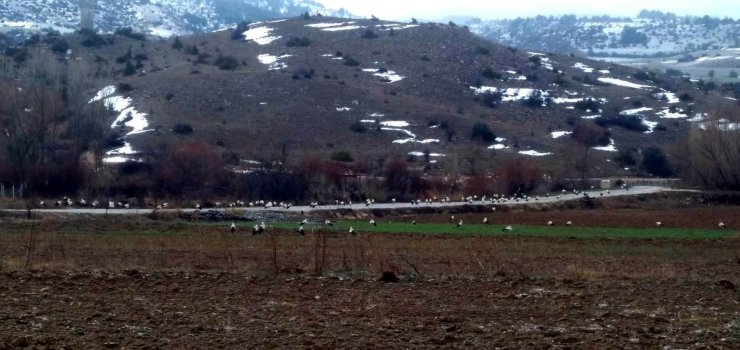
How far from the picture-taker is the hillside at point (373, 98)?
72250 millimetres

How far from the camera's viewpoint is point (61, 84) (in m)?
65.8

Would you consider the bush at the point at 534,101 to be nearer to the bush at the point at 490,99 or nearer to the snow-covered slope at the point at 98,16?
the bush at the point at 490,99

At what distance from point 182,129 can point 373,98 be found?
23270mm

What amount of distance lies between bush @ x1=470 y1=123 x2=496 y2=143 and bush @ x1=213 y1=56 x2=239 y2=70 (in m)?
28.8

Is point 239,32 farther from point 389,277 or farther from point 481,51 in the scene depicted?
point 389,277

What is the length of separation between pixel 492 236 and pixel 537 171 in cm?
3220

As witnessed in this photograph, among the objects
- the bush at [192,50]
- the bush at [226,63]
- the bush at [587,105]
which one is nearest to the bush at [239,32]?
the bush at [192,50]

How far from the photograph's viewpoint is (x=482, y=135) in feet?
265

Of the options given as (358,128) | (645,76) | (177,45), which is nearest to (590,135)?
(358,128)

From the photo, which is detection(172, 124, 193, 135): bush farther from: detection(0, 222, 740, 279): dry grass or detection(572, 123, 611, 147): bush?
detection(0, 222, 740, 279): dry grass

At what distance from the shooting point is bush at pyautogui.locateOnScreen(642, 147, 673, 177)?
77613 mm

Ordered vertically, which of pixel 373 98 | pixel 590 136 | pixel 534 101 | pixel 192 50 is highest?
pixel 192 50

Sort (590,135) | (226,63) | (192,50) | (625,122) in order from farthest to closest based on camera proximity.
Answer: (192,50), (226,63), (625,122), (590,135)

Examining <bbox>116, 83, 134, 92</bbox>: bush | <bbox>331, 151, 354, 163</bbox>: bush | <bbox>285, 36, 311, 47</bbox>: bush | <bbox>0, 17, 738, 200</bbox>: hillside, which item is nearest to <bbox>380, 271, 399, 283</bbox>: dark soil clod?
<bbox>0, 17, 738, 200</bbox>: hillside
